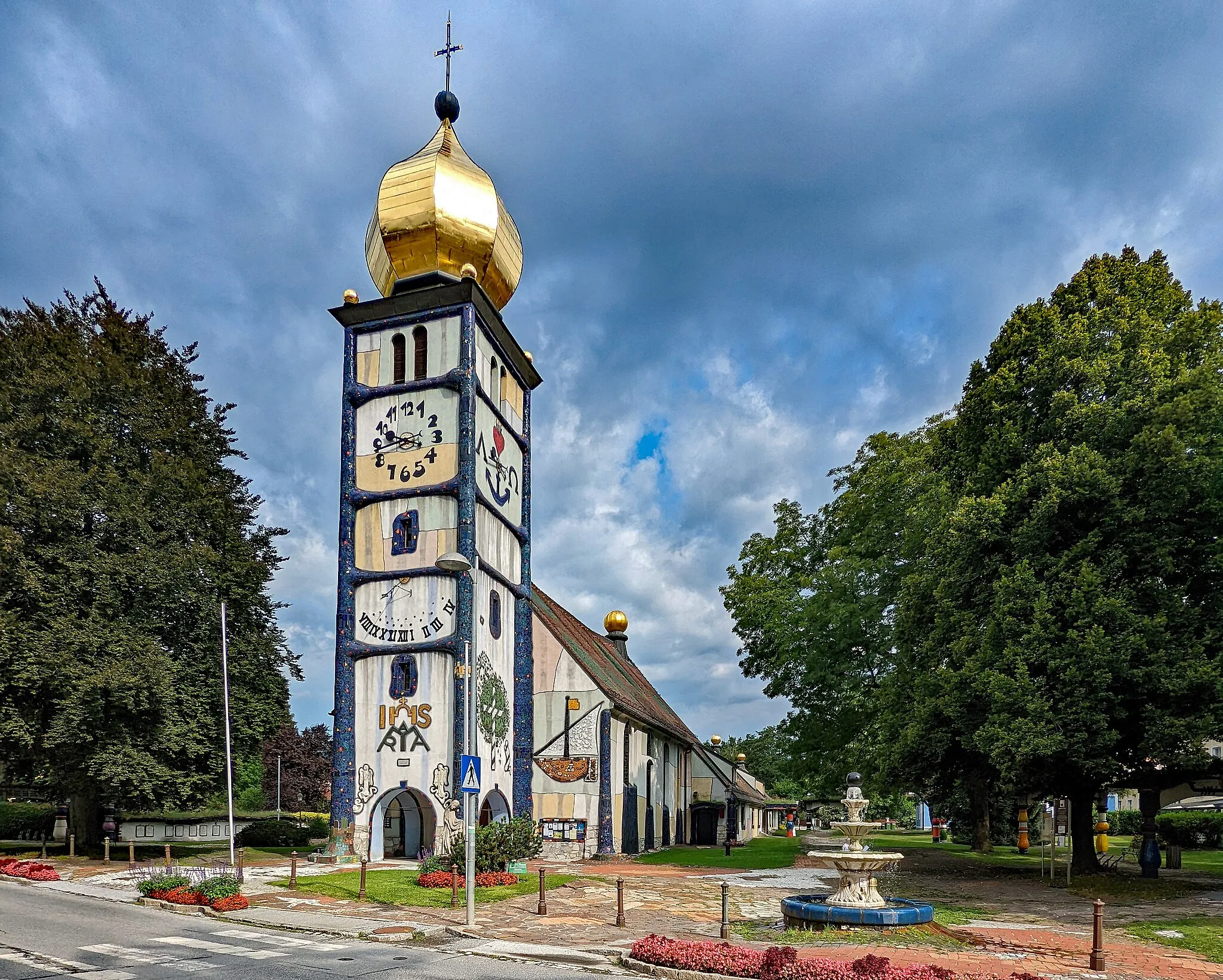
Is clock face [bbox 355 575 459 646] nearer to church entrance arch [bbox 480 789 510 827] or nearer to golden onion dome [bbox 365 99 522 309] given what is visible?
church entrance arch [bbox 480 789 510 827]

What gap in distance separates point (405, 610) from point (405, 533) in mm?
2458

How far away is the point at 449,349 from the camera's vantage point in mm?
31047

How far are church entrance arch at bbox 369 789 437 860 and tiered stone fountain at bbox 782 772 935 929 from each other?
13261 millimetres

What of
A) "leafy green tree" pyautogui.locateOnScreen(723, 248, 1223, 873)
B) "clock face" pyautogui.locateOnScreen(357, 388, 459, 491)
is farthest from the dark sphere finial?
"leafy green tree" pyautogui.locateOnScreen(723, 248, 1223, 873)

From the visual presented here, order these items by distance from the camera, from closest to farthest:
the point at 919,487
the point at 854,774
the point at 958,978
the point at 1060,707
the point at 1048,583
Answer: the point at 958,978, the point at 854,774, the point at 1060,707, the point at 1048,583, the point at 919,487

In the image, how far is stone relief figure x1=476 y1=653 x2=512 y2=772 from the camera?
29.1 metres

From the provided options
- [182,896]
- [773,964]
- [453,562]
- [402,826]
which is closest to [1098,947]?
[773,964]

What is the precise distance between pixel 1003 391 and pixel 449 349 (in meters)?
16.8

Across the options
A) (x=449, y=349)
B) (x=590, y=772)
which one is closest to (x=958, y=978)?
(x=590, y=772)

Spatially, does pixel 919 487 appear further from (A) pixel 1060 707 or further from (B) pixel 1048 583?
(A) pixel 1060 707

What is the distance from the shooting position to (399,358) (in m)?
31.9

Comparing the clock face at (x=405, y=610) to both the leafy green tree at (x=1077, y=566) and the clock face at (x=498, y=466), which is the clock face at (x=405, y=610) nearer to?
the clock face at (x=498, y=466)

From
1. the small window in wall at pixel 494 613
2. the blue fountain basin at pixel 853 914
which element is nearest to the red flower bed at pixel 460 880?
the blue fountain basin at pixel 853 914

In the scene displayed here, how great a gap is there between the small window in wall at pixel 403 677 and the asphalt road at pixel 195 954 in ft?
33.6
